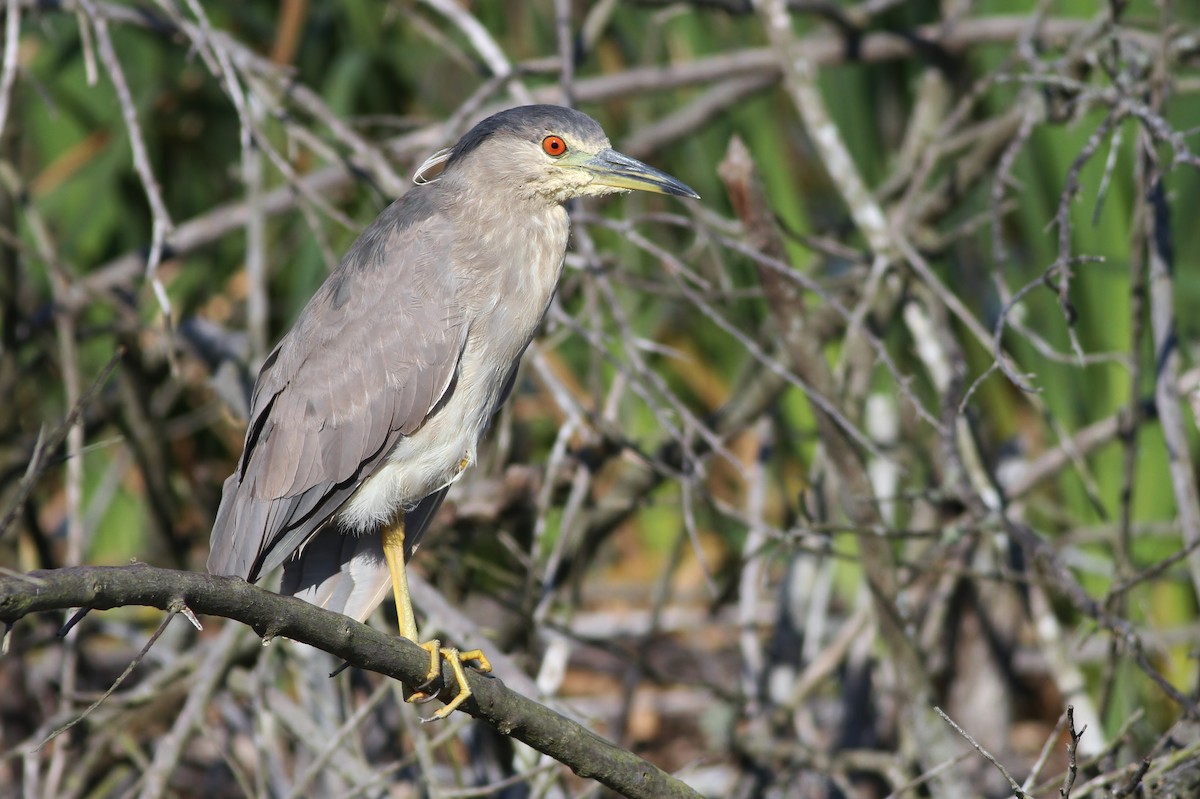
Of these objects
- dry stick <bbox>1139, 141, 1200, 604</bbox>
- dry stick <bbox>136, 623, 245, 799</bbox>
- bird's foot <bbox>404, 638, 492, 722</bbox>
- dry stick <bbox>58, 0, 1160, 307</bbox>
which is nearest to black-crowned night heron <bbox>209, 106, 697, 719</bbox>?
bird's foot <bbox>404, 638, 492, 722</bbox>

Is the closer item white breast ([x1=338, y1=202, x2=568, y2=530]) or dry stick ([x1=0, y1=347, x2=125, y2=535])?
dry stick ([x1=0, y1=347, x2=125, y2=535])

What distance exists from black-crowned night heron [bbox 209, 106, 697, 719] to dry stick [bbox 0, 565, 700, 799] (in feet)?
1.99

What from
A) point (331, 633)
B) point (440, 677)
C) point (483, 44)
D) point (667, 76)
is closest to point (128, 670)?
point (331, 633)

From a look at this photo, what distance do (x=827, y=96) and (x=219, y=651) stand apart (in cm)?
301

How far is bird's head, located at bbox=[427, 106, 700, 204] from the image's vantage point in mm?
3268

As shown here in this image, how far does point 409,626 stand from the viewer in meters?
3.21

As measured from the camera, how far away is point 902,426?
16.1ft

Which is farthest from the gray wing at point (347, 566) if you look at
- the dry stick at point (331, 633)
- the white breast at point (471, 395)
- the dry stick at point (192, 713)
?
the dry stick at point (331, 633)

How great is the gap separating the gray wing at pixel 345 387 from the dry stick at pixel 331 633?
0.65 meters

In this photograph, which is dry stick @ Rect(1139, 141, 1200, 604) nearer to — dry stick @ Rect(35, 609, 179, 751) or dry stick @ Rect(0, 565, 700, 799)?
dry stick @ Rect(0, 565, 700, 799)

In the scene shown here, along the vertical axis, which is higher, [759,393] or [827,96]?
[827,96]

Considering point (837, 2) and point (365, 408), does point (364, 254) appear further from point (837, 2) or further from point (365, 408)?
point (837, 2)

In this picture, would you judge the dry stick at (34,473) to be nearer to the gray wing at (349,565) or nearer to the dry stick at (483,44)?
the gray wing at (349,565)

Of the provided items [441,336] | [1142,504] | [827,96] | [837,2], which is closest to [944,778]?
[1142,504]
